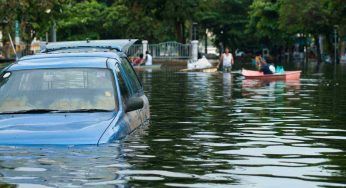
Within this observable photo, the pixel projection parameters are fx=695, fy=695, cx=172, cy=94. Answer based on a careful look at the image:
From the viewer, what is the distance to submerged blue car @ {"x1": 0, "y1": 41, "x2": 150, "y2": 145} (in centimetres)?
838

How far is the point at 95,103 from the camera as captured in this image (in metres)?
9.40

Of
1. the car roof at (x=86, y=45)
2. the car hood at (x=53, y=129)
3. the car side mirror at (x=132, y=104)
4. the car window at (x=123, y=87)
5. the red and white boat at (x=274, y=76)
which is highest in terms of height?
the car roof at (x=86, y=45)

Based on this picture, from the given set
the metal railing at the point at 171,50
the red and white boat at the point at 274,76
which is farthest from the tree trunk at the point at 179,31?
the red and white boat at the point at 274,76

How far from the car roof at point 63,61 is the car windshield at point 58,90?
75 mm

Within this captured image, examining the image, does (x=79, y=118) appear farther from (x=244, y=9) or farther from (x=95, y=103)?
(x=244, y=9)

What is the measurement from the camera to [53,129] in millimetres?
8383

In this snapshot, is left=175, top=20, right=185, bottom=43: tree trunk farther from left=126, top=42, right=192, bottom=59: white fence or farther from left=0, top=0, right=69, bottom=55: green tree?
left=0, top=0, right=69, bottom=55: green tree

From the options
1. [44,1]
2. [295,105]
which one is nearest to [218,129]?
[295,105]

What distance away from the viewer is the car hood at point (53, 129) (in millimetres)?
8273

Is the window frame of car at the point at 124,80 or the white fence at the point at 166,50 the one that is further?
the white fence at the point at 166,50

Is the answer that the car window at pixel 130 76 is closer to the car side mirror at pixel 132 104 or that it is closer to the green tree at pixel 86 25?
the car side mirror at pixel 132 104

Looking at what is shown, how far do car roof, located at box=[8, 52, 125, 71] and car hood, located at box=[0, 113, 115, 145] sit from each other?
1.22m

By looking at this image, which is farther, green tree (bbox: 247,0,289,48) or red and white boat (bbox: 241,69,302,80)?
green tree (bbox: 247,0,289,48)

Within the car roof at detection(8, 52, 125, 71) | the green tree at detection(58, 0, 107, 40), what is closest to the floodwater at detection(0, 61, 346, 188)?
the car roof at detection(8, 52, 125, 71)
